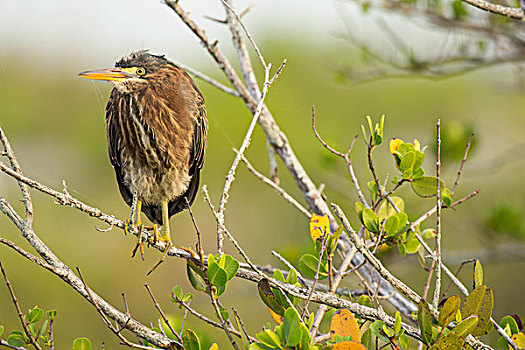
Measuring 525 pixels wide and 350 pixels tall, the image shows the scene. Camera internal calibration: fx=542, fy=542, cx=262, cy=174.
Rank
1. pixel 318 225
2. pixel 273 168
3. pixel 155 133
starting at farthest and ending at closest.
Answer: pixel 273 168 < pixel 155 133 < pixel 318 225

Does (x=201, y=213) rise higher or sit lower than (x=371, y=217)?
lower

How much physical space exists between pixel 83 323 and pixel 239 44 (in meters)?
3.55

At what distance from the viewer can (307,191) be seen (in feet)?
6.40

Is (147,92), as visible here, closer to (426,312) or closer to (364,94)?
(426,312)

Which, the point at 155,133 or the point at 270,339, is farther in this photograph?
the point at 155,133

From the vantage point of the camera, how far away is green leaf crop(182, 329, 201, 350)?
1.14 m

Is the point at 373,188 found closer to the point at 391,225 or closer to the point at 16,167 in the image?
the point at 391,225

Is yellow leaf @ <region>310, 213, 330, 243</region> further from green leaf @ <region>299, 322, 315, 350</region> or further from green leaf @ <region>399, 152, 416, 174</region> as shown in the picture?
green leaf @ <region>299, 322, 315, 350</region>

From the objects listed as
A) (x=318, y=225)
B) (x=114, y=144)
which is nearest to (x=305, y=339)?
(x=318, y=225)

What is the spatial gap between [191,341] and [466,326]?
21.9 inches

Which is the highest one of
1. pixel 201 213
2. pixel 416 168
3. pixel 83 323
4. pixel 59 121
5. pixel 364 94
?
pixel 59 121

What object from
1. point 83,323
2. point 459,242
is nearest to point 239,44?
point 83,323

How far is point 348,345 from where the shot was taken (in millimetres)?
1000

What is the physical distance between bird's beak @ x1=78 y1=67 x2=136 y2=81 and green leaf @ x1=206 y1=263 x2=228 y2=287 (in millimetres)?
486
